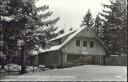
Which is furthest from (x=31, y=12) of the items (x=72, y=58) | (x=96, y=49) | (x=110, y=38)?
(x=110, y=38)

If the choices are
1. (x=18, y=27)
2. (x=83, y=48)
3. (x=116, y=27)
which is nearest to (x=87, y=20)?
(x=116, y=27)

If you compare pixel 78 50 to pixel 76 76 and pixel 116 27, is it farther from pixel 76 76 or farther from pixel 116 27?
pixel 76 76

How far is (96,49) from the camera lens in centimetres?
4697

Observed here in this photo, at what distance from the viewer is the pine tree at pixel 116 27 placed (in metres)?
55.4

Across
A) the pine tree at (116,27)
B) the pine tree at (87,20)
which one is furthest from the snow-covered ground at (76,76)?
the pine tree at (87,20)

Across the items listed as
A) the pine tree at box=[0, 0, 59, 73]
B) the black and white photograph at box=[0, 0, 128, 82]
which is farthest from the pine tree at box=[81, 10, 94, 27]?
the pine tree at box=[0, 0, 59, 73]

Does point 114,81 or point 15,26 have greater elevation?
point 15,26

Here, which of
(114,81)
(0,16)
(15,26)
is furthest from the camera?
(15,26)

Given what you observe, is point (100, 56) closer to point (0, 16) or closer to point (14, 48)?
point (14, 48)

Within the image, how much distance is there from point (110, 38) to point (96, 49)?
10.8 m

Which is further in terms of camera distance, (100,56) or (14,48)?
(100,56)

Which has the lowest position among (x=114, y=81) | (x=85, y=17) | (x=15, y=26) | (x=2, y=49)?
(x=114, y=81)

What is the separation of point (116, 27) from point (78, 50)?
14.9 meters

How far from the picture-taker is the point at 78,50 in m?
45.3
